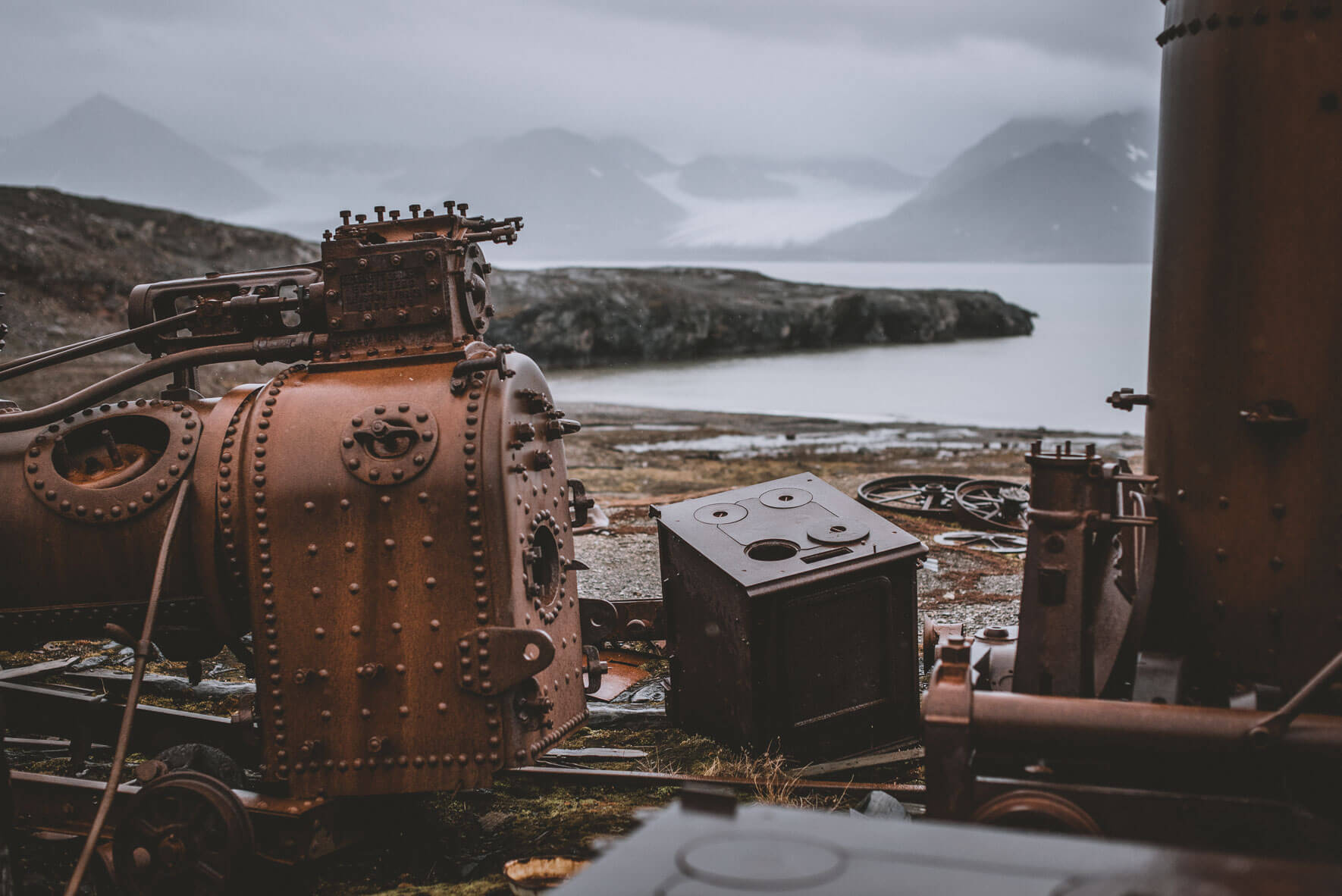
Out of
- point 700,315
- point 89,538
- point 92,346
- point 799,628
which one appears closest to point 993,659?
point 799,628

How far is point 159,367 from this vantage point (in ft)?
11.9

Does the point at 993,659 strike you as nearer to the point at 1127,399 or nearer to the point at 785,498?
the point at 1127,399

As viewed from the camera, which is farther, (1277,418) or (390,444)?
(390,444)

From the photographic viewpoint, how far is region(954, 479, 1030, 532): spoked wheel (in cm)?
832

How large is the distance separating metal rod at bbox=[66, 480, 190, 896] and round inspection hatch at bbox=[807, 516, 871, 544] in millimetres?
2362

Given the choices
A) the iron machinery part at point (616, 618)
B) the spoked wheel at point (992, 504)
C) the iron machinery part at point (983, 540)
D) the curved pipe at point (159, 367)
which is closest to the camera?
the curved pipe at point (159, 367)

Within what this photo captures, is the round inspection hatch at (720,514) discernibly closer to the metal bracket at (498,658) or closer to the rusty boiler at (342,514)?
the rusty boiler at (342,514)

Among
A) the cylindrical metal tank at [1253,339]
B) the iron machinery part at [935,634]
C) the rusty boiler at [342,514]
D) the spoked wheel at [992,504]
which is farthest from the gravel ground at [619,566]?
the cylindrical metal tank at [1253,339]

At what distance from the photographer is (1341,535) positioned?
8.35ft

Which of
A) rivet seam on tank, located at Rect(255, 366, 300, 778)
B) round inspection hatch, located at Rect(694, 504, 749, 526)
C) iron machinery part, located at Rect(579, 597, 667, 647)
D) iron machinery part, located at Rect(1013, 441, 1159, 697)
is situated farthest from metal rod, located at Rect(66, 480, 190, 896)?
iron machinery part, located at Rect(1013, 441, 1159, 697)

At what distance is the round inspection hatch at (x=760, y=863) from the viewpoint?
140 centimetres

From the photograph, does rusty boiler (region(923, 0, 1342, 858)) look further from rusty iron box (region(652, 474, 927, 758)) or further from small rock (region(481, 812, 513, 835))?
small rock (region(481, 812, 513, 835))

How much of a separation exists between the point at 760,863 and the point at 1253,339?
1993 millimetres

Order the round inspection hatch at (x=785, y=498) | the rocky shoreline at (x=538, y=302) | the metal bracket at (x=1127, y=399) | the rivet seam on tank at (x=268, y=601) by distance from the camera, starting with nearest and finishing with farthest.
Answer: the metal bracket at (x=1127, y=399) → the rivet seam on tank at (x=268, y=601) → the round inspection hatch at (x=785, y=498) → the rocky shoreline at (x=538, y=302)
